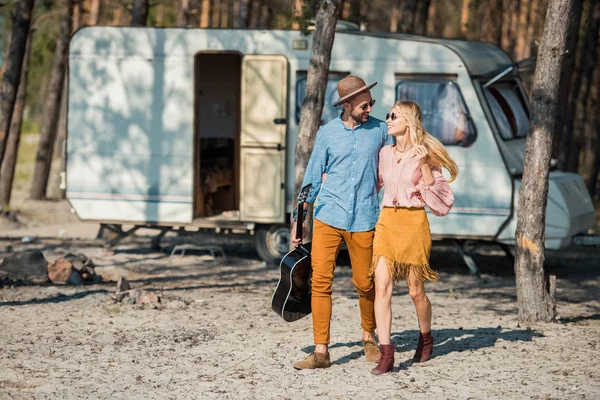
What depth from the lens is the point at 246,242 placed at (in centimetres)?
1456

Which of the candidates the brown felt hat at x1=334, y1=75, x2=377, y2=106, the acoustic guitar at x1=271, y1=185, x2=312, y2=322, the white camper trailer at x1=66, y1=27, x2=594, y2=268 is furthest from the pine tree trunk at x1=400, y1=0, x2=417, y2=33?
the acoustic guitar at x1=271, y1=185, x2=312, y2=322

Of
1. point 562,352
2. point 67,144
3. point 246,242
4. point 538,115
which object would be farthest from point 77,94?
point 562,352

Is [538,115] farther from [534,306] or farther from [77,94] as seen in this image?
[77,94]

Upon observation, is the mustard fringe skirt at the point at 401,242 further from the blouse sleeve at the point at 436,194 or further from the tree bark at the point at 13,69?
the tree bark at the point at 13,69

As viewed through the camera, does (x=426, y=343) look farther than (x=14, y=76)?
No

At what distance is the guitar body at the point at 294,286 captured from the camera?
→ 6953 millimetres

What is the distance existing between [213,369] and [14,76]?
6.54 metres

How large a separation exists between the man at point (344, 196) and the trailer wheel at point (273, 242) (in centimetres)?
545

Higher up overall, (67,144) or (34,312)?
(67,144)

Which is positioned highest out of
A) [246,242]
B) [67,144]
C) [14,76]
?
[14,76]

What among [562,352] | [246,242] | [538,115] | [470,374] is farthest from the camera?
[246,242]

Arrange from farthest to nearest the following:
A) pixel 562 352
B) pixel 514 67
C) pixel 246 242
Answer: pixel 246 242 → pixel 514 67 → pixel 562 352

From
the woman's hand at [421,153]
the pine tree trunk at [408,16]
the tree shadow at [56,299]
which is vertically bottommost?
the tree shadow at [56,299]

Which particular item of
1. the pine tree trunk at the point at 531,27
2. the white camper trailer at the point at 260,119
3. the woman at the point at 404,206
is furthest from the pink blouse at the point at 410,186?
the pine tree trunk at the point at 531,27
